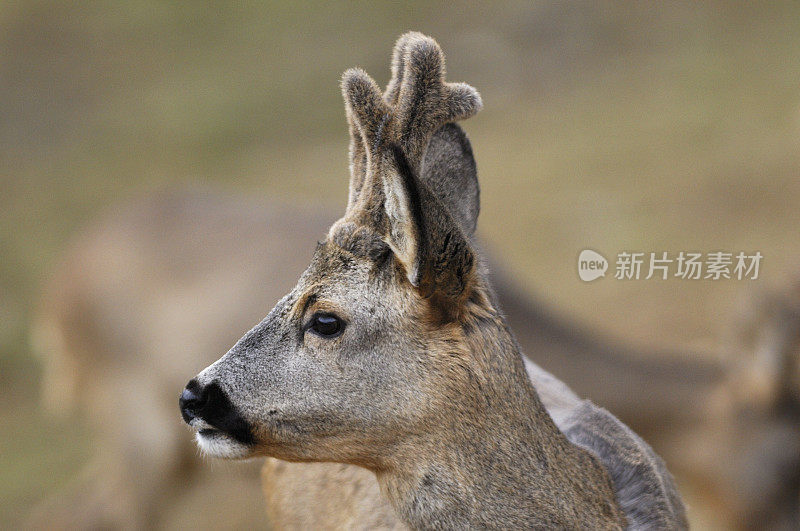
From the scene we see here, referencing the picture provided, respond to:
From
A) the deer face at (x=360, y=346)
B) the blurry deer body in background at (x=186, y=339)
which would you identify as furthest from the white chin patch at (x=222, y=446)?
the blurry deer body in background at (x=186, y=339)

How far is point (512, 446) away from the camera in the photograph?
7.30 feet

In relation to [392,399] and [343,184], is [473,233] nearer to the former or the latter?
[392,399]

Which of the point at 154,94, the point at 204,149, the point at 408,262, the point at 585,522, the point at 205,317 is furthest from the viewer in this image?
the point at 154,94

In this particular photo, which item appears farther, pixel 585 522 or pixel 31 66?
pixel 31 66

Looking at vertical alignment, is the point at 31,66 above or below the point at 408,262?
above

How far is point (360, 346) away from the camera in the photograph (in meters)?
2.17

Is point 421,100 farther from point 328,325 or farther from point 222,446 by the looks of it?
point 222,446

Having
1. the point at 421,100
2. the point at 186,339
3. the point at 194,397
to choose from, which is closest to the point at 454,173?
the point at 421,100

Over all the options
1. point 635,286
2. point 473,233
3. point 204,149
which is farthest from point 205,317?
point 204,149

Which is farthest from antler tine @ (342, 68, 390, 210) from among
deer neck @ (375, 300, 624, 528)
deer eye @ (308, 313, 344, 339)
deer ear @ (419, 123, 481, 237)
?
deer neck @ (375, 300, 624, 528)

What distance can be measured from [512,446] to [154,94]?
10229mm

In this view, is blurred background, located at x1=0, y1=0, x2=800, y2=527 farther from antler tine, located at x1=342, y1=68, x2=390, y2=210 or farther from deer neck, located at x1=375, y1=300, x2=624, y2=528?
antler tine, located at x1=342, y1=68, x2=390, y2=210

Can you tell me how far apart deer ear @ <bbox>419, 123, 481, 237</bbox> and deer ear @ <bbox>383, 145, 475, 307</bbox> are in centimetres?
19

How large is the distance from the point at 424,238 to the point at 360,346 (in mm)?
279
